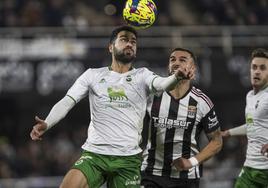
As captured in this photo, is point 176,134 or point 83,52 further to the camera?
point 83,52

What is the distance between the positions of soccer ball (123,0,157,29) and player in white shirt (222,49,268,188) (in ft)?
4.87

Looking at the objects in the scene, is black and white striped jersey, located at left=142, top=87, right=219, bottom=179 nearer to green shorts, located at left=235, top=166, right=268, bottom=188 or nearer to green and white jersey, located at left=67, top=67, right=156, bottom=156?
green and white jersey, located at left=67, top=67, right=156, bottom=156

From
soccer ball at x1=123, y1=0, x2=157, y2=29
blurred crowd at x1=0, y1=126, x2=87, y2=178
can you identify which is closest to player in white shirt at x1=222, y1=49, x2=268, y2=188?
soccer ball at x1=123, y1=0, x2=157, y2=29

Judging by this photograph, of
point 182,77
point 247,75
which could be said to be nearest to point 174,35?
point 247,75

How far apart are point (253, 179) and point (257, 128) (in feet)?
1.97

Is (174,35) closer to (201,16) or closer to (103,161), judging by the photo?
(201,16)

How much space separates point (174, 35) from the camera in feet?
61.7

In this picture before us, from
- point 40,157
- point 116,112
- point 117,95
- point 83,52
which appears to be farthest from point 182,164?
point 40,157

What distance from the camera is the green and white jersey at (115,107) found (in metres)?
8.88

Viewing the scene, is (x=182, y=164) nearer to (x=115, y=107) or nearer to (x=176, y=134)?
(x=176, y=134)

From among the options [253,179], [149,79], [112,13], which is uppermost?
[112,13]

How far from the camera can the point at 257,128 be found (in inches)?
391

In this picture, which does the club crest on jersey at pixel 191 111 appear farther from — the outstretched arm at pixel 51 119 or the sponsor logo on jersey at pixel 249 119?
the outstretched arm at pixel 51 119

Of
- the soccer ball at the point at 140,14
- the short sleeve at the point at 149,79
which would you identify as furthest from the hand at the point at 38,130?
the soccer ball at the point at 140,14
